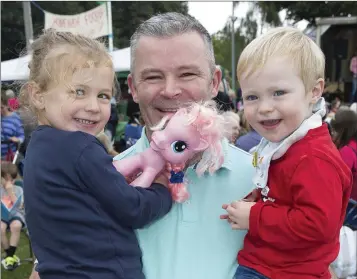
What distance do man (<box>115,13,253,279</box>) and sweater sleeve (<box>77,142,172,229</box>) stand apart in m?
0.22

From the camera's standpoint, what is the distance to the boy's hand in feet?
5.35

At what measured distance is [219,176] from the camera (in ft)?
6.14

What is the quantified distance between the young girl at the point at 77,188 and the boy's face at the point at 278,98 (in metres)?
0.45

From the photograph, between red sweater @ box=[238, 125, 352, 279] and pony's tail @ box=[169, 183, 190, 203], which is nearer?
red sweater @ box=[238, 125, 352, 279]

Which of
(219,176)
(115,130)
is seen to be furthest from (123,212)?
(115,130)

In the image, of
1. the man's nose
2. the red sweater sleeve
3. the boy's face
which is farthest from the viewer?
the man's nose

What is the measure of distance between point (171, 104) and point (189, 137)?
0.25 meters

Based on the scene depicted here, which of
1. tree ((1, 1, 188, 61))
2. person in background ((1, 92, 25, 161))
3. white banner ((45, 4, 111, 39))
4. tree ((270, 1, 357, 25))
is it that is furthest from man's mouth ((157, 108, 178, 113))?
tree ((270, 1, 357, 25))

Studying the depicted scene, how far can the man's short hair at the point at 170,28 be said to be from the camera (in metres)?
1.89

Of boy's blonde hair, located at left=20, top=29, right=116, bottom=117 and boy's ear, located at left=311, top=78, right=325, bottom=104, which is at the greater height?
boy's blonde hair, located at left=20, top=29, right=116, bottom=117

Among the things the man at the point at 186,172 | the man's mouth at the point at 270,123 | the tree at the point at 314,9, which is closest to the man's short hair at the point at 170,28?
the man at the point at 186,172

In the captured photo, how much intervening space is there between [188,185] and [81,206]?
46cm

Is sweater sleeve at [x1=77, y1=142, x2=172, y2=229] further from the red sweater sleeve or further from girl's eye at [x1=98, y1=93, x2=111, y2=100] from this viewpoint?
the red sweater sleeve

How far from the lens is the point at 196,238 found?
1.76m
